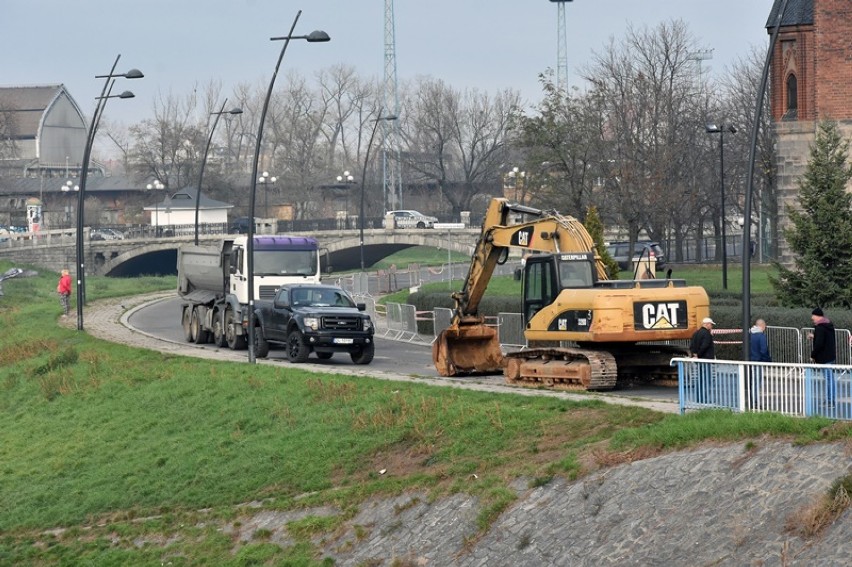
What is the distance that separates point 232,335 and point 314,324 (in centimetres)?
645

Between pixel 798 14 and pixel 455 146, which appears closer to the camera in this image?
pixel 798 14

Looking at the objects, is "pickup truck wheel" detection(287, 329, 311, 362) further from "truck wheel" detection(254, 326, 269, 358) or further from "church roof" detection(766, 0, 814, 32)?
"church roof" detection(766, 0, 814, 32)

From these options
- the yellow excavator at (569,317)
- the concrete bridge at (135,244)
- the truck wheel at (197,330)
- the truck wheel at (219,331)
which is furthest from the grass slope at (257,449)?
the concrete bridge at (135,244)

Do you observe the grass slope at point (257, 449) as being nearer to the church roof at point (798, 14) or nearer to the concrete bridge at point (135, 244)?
the church roof at point (798, 14)

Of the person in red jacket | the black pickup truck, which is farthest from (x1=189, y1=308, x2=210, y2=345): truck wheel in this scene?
the person in red jacket

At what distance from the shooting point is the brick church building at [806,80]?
146 feet

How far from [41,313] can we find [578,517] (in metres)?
41.9

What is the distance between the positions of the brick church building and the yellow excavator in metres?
17.7

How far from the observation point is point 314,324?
116ft

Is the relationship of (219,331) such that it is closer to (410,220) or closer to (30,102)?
(410,220)

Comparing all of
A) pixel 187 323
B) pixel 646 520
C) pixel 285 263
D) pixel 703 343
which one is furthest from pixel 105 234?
pixel 646 520

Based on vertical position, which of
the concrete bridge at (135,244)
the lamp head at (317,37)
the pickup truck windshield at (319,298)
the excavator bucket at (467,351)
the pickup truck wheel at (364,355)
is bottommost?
the pickup truck wheel at (364,355)

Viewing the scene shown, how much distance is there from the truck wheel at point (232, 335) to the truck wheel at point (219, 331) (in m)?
0.36

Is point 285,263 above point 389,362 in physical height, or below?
above
